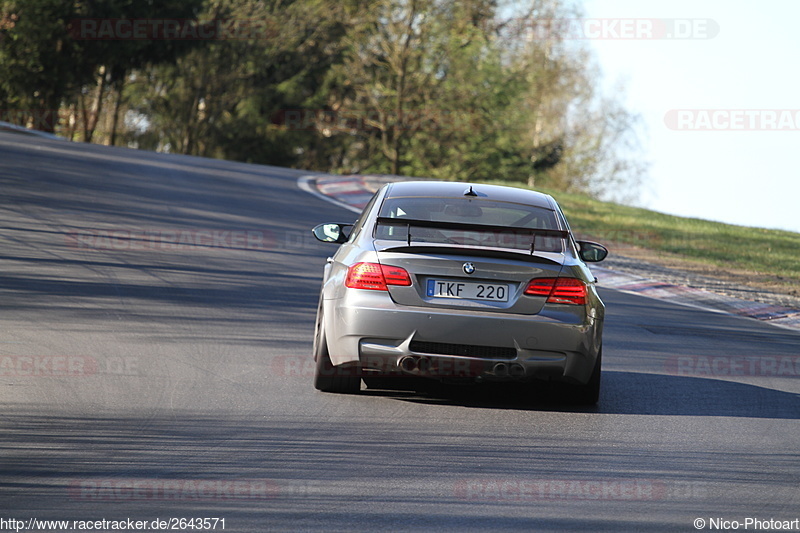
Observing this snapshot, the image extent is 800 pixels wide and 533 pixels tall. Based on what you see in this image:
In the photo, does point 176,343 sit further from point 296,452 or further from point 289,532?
point 289,532

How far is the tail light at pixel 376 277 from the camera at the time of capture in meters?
6.84

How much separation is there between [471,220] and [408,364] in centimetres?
131

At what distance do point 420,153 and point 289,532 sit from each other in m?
43.3

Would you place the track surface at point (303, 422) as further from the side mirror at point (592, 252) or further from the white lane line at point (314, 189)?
the white lane line at point (314, 189)

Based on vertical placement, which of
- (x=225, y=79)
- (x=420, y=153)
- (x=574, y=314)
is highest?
(x=225, y=79)

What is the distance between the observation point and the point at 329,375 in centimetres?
735

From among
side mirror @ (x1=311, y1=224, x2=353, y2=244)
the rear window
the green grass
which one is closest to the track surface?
side mirror @ (x1=311, y1=224, x2=353, y2=244)

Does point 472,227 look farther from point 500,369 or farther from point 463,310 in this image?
point 500,369

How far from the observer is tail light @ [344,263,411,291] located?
6844 millimetres

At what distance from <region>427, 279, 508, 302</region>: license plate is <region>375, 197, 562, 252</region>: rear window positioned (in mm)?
399

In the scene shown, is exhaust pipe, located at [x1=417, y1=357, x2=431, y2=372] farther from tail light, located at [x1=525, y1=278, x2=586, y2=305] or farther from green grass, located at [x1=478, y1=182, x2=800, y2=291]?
green grass, located at [x1=478, y1=182, x2=800, y2=291]

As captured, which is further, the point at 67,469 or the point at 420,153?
the point at 420,153

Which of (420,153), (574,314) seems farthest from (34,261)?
(420,153)

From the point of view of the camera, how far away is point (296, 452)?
574cm
